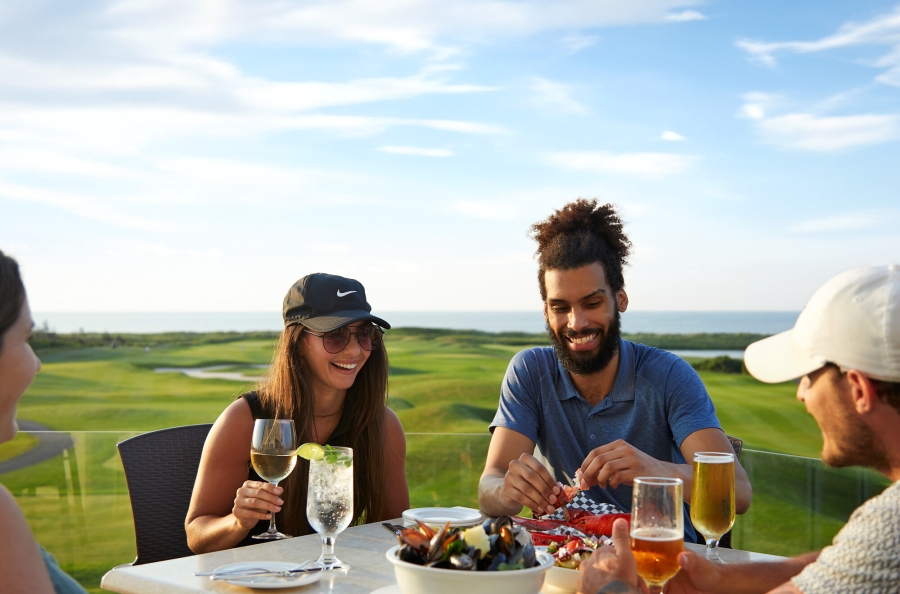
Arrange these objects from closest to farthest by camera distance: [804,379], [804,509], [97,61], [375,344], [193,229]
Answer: [804,379], [375,344], [804,509], [97,61], [193,229]

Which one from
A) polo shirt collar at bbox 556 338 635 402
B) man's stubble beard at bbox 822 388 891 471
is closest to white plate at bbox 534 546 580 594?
man's stubble beard at bbox 822 388 891 471

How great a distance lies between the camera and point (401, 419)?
18812 millimetres

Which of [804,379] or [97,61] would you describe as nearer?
[804,379]

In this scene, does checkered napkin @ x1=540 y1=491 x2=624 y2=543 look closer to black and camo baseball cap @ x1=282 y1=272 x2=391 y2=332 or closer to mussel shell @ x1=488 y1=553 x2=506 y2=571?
mussel shell @ x1=488 y1=553 x2=506 y2=571

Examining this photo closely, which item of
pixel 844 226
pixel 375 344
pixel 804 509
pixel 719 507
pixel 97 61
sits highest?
pixel 97 61

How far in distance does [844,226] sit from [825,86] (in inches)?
146

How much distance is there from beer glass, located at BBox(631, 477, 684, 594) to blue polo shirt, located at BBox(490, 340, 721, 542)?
1418 millimetres

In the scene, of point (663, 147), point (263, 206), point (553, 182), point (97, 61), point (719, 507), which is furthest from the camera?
point (263, 206)

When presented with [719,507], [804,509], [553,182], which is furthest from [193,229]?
[719,507]

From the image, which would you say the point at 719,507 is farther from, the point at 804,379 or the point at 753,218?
the point at 753,218

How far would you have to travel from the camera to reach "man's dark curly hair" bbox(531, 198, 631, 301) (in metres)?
3.29

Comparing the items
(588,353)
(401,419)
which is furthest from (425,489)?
(401,419)

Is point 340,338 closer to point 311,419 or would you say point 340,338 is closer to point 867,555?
point 311,419

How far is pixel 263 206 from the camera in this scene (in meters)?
26.0
